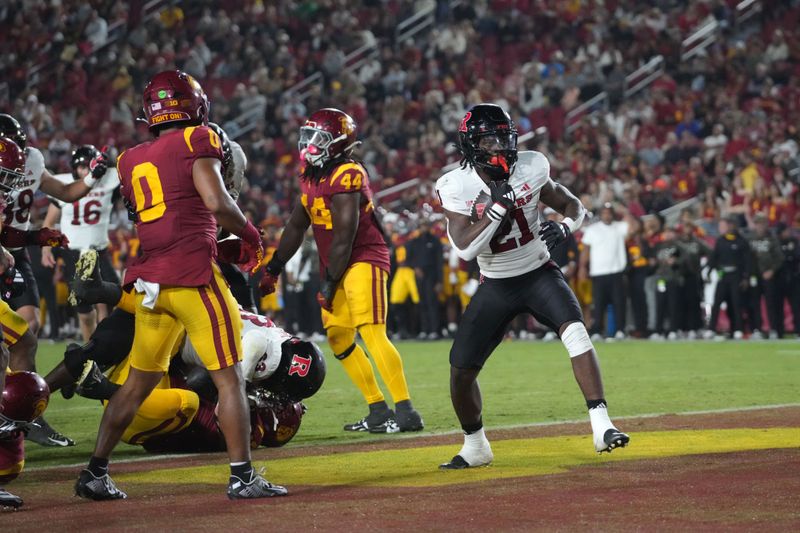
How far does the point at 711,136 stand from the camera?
22078 mm

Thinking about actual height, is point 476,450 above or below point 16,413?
below

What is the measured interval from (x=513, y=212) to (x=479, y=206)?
0.81ft

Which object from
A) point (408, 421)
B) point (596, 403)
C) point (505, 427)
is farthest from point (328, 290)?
point (596, 403)

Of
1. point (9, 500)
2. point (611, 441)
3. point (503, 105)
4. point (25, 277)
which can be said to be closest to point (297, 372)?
point (611, 441)

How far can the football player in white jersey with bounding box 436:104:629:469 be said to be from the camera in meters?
6.53

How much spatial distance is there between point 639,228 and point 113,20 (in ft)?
46.8

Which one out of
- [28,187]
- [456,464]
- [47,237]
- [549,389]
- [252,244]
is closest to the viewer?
[252,244]

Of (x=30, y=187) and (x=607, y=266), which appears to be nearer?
(x=30, y=187)

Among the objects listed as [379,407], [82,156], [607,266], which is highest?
[82,156]

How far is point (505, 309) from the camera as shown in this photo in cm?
671

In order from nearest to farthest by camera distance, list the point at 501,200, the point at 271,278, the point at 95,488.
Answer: the point at 95,488 → the point at 501,200 → the point at 271,278

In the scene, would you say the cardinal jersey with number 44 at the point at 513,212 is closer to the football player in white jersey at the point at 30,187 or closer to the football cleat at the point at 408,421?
the football cleat at the point at 408,421

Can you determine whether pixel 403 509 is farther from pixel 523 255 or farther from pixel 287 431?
pixel 287 431

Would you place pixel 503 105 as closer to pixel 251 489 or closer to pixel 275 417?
pixel 275 417
